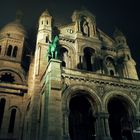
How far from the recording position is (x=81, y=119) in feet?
65.0

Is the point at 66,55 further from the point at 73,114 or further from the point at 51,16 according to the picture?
the point at 73,114

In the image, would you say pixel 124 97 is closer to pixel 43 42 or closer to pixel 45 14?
pixel 43 42

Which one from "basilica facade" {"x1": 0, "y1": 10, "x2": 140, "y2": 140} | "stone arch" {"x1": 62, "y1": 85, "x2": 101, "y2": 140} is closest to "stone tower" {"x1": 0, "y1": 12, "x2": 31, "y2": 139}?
"basilica facade" {"x1": 0, "y1": 10, "x2": 140, "y2": 140}

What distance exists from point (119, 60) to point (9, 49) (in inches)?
656

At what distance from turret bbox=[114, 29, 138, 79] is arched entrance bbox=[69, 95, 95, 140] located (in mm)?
9521

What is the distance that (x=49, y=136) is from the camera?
45.4ft

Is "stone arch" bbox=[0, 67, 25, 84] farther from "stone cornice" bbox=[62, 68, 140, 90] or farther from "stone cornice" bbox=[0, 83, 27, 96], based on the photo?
"stone cornice" bbox=[62, 68, 140, 90]

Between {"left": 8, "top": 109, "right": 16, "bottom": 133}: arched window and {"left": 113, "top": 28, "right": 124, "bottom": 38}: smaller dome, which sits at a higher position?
{"left": 113, "top": 28, "right": 124, "bottom": 38}: smaller dome

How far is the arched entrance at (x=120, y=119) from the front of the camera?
18609 mm

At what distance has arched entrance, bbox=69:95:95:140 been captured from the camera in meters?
18.4

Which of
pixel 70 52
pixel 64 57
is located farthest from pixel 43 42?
pixel 70 52

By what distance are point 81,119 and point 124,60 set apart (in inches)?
482

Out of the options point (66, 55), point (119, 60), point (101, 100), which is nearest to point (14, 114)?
point (66, 55)

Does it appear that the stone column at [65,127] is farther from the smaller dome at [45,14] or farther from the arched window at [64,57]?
the smaller dome at [45,14]
